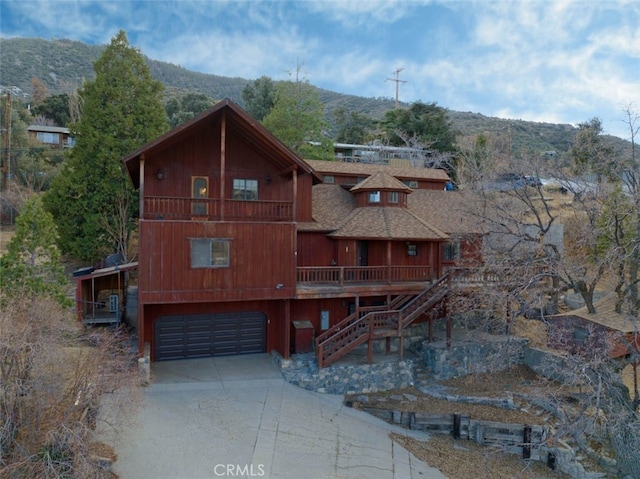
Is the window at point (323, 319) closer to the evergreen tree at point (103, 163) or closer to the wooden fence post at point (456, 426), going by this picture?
the wooden fence post at point (456, 426)

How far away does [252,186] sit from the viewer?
16406mm

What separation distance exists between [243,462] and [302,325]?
→ 7.26 m

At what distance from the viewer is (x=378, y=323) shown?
1600cm

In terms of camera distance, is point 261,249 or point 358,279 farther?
point 358,279

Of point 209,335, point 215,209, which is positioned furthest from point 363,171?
point 209,335

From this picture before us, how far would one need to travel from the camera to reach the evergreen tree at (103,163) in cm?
2127

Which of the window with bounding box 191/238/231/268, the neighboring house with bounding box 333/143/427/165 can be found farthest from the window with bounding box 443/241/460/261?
the neighboring house with bounding box 333/143/427/165

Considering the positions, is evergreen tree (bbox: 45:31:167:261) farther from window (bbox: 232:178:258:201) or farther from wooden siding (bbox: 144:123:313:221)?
window (bbox: 232:178:258:201)

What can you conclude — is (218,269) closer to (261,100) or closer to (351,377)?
(351,377)

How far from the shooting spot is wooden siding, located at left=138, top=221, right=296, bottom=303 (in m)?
13.4

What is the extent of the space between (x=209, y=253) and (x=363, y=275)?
633 centimetres

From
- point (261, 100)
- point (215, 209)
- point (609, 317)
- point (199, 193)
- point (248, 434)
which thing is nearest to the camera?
point (248, 434)

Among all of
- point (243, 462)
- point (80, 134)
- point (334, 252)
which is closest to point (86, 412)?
point (243, 462)

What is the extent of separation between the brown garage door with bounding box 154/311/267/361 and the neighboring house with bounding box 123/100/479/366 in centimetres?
4
